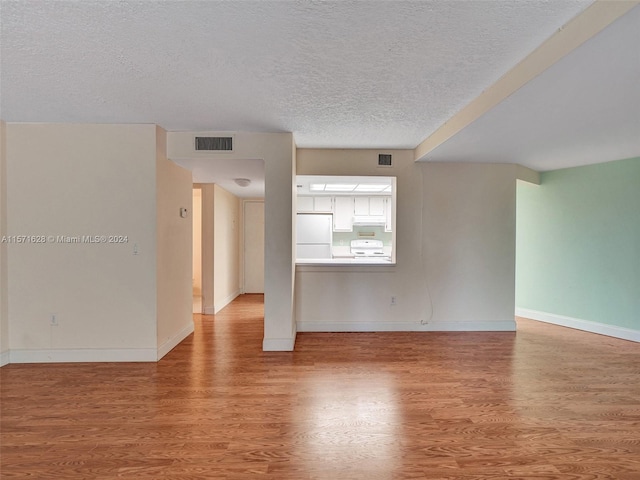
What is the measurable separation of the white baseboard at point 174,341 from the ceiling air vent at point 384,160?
3288mm

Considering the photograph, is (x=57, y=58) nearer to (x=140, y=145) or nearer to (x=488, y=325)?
(x=140, y=145)

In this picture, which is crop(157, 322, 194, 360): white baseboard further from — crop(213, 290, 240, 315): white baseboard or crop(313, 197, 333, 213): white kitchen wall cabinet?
Result: crop(313, 197, 333, 213): white kitchen wall cabinet

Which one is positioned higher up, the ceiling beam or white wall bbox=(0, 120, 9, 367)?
the ceiling beam

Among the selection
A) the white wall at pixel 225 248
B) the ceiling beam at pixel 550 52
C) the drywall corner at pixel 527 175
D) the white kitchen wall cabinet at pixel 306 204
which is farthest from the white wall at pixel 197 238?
the drywall corner at pixel 527 175

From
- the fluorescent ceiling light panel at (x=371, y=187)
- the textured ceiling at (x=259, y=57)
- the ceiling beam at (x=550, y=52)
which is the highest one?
the textured ceiling at (x=259, y=57)

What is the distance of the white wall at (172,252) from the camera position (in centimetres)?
327

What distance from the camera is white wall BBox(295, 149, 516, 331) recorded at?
13.9 feet

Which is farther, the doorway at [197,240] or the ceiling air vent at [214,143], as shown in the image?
the doorway at [197,240]

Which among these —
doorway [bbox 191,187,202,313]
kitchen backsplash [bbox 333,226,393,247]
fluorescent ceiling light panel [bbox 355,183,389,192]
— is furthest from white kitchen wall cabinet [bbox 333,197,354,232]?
doorway [bbox 191,187,202,313]

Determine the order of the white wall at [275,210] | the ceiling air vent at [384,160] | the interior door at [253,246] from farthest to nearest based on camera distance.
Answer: the interior door at [253,246] < the ceiling air vent at [384,160] < the white wall at [275,210]

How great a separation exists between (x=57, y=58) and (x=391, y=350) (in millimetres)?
3777

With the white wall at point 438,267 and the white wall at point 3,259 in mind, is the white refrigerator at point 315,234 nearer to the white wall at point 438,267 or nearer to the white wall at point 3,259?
the white wall at point 438,267

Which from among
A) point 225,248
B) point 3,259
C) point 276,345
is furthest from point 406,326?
point 3,259

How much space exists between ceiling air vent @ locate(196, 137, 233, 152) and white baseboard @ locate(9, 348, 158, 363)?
7.17 ft
